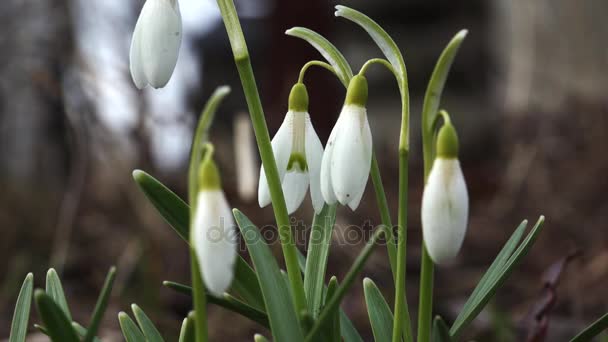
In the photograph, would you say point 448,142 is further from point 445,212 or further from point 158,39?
point 158,39

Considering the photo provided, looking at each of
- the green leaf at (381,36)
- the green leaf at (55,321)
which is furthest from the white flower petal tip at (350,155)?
the green leaf at (55,321)

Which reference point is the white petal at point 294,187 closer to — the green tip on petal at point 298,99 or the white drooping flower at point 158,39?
the green tip on petal at point 298,99

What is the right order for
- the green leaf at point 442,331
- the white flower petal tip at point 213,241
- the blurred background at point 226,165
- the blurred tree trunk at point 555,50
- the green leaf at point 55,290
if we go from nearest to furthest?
the white flower petal tip at point 213,241, the green leaf at point 442,331, the green leaf at point 55,290, the blurred background at point 226,165, the blurred tree trunk at point 555,50

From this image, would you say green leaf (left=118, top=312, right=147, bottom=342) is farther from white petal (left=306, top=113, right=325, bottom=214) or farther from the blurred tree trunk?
the blurred tree trunk

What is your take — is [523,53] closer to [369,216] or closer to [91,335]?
[369,216]

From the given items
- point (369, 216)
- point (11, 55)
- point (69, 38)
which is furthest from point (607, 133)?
point (11, 55)
